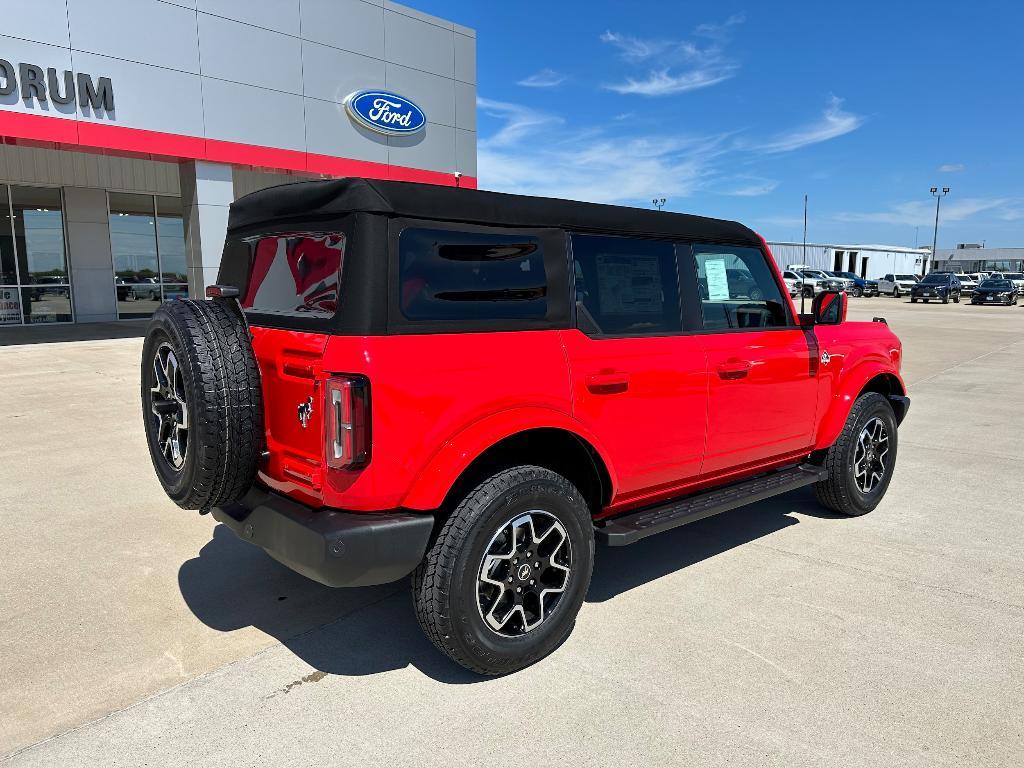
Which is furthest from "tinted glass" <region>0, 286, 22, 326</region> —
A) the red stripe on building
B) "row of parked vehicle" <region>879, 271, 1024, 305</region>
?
"row of parked vehicle" <region>879, 271, 1024, 305</region>

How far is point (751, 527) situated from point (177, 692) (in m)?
3.46

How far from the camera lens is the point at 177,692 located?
2.75 m

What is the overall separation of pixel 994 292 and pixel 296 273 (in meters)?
46.3

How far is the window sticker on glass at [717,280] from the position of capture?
3.79 m

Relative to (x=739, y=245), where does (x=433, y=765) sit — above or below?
below

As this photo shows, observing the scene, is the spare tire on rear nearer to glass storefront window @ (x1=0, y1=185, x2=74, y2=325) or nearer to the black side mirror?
the black side mirror

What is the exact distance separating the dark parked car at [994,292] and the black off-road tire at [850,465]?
42621mm

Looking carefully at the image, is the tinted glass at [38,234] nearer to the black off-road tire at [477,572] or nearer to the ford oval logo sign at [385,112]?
the ford oval logo sign at [385,112]

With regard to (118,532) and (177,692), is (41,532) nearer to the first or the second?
(118,532)

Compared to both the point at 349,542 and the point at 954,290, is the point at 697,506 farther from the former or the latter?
the point at 954,290

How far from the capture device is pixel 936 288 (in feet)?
132

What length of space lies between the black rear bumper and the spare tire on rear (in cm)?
26

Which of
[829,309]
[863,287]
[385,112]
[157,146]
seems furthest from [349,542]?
[863,287]

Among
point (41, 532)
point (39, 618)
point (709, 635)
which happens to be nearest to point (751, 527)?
point (709, 635)
